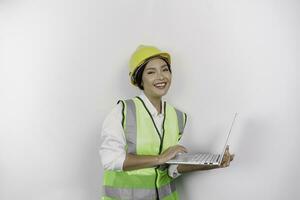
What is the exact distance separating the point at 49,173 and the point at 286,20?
114 centimetres

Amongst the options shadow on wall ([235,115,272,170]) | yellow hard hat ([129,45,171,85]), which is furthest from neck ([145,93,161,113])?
shadow on wall ([235,115,272,170])

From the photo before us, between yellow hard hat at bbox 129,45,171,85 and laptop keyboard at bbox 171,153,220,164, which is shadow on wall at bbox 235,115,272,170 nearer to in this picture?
→ laptop keyboard at bbox 171,153,220,164

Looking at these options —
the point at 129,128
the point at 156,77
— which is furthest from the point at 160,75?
the point at 129,128

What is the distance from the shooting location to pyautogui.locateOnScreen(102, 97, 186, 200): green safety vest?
4.94 ft

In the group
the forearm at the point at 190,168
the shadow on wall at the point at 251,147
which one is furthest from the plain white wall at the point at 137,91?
the forearm at the point at 190,168

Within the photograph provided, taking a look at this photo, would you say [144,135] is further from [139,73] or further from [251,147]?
[251,147]

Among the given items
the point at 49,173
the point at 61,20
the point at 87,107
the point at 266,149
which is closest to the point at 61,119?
the point at 87,107

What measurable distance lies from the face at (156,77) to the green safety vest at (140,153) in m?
0.07

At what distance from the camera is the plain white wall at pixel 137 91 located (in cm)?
155

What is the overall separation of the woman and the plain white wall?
0.16 meters

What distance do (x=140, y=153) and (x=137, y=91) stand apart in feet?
1.23

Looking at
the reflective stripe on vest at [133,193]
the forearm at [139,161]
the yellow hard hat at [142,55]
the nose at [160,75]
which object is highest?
the yellow hard hat at [142,55]

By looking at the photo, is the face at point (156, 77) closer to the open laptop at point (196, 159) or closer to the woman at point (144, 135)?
the woman at point (144, 135)

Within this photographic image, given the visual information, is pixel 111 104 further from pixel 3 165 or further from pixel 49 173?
pixel 3 165
